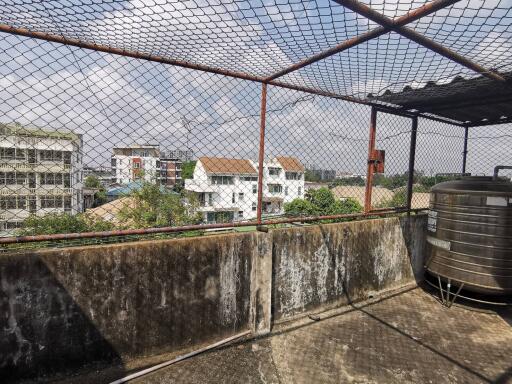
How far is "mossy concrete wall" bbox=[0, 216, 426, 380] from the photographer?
Result: 7.07 ft

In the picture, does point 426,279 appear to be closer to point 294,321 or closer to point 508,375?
point 508,375

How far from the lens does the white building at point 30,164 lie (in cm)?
246

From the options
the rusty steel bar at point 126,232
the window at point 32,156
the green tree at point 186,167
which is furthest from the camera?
the green tree at point 186,167

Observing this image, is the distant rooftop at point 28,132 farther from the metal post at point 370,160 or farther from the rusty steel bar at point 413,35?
the metal post at point 370,160

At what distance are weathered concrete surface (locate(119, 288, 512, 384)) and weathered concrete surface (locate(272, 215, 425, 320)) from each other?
0.29 metres

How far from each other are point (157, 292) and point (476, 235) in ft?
13.3

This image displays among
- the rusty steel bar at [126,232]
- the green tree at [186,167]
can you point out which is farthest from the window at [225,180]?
the rusty steel bar at [126,232]

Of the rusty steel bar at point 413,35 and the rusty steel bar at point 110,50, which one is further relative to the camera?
the rusty steel bar at point 110,50

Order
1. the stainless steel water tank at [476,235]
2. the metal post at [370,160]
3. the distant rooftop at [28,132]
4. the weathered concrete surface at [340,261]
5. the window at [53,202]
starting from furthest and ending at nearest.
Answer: the metal post at [370,160]
the window at [53,202]
the stainless steel water tank at [476,235]
the weathered concrete surface at [340,261]
the distant rooftop at [28,132]

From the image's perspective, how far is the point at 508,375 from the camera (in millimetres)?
2547

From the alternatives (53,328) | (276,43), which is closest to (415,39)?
(276,43)

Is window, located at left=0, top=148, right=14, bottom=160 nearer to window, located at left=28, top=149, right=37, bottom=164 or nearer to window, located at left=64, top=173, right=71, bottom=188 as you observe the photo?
window, located at left=28, top=149, right=37, bottom=164

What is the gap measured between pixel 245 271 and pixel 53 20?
8.84 feet

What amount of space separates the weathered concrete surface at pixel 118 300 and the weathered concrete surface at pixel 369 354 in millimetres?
283
